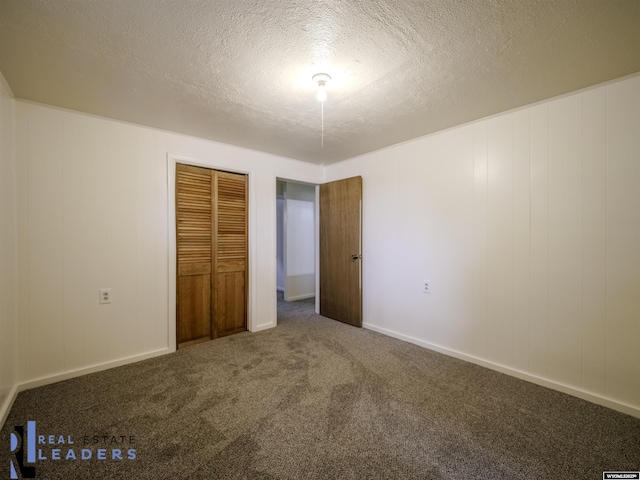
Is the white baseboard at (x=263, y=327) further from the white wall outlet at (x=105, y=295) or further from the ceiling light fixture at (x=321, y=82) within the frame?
the ceiling light fixture at (x=321, y=82)

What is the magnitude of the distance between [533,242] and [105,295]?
12.6 feet

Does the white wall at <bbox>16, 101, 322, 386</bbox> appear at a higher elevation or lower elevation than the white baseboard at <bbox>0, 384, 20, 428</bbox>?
higher

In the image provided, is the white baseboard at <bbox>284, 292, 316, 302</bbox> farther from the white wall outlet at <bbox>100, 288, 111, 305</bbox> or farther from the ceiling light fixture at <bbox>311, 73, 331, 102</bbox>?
the ceiling light fixture at <bbox>311, 73, 331, 102</bbox>

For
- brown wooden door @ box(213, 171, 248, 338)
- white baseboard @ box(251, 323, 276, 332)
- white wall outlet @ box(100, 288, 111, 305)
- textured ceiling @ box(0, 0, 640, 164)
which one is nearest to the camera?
textured ceiling @ box(0, 0, 640, 164)

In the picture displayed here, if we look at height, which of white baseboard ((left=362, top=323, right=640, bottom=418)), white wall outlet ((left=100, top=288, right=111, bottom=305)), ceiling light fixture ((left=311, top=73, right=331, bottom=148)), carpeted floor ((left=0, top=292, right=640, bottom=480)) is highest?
ceiling light fixture ((left=311, top=73, right=331, bottom=148))

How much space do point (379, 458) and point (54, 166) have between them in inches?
128

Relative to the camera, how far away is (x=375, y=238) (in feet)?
11.7

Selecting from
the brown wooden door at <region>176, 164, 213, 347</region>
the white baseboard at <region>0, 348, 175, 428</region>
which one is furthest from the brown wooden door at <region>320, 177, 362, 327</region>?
the white baseboard at <region>0, 348, 175, 428</region>

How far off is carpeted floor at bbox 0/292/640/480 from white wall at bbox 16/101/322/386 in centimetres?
28

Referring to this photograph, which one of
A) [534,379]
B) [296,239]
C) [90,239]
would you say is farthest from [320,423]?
[296,239]

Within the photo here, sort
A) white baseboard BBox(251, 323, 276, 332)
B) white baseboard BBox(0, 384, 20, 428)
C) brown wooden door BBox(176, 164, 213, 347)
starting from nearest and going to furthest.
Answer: white baseboard BBox(0, 384, 20, 428)
brown wooden door BBox(176, 164, 213, 347)
white baseboard BBox(251, 323, 276, 332)

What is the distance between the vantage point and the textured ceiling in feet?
4.43

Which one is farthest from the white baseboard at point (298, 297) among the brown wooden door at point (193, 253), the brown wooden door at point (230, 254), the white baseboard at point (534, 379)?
the white baseboard at point (534, 379)

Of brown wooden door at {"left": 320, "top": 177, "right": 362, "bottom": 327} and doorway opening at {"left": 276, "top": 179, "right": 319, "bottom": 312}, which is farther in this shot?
doorway opening at {"left": 276, "top": 179, "right": 319, "bottom": 312}
